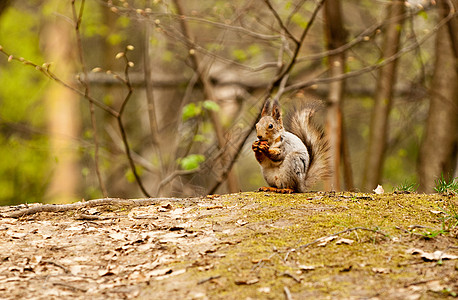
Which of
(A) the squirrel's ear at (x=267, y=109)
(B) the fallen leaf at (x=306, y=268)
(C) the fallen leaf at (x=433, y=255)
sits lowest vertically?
(B) the fallen leaf at (x=306, y=268)

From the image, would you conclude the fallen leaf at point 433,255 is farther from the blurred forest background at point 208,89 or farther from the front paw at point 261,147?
the blurred forest background at point 208,89

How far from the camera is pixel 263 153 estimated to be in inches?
159

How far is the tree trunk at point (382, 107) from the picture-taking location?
289 inches

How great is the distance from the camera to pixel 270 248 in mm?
3000

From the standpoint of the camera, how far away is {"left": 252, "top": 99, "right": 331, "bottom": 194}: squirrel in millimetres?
4098

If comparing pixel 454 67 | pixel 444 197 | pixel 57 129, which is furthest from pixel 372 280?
pixel 57 129

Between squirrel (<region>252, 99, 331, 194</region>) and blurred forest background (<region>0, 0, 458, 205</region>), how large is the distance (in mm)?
1499

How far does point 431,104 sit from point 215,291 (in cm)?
554

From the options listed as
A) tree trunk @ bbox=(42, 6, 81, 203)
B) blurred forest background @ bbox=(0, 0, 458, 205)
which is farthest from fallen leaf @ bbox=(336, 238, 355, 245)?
tree trunk @ bbox=(42, 6, 81, 203)

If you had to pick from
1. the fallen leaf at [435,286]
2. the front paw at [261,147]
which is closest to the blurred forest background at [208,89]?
the front paw at [261,147]

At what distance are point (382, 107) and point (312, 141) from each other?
3374 mm

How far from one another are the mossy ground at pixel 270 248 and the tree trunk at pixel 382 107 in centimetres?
349

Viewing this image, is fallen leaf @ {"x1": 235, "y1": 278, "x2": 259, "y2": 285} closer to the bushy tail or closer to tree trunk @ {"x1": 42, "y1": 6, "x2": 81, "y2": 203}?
the bushy tail

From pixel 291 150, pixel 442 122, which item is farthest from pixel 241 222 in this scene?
pixel 442 122
